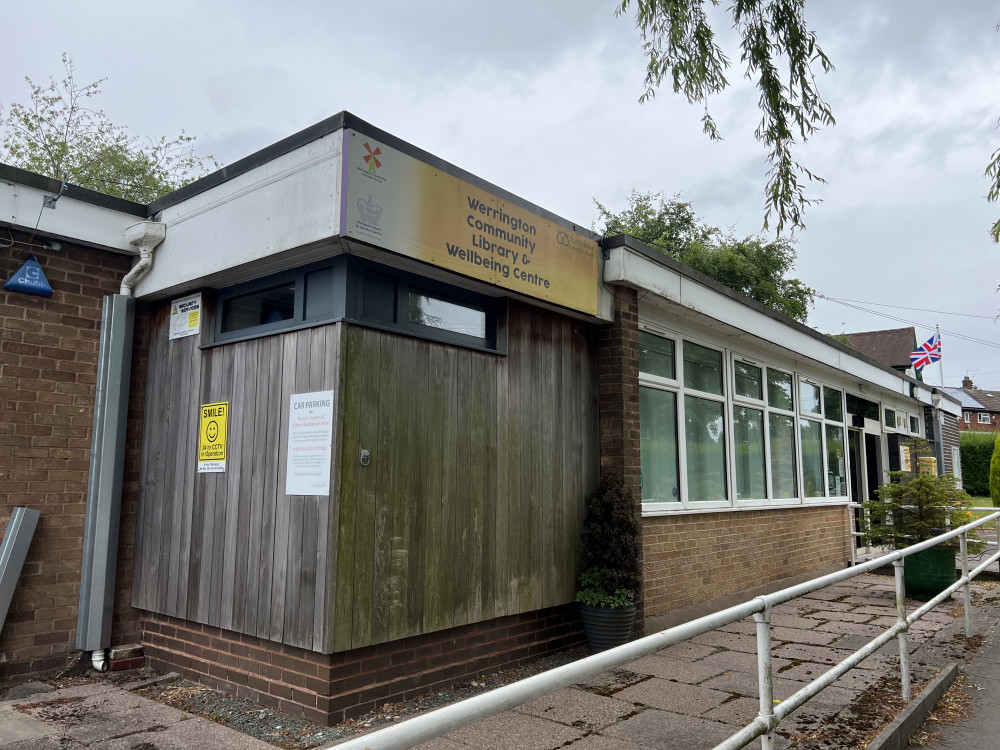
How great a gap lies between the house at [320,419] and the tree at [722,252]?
20.0m

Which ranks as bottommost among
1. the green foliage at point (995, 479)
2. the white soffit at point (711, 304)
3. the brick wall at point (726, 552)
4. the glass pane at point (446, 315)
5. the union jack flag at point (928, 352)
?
the brick wall at point (726, 552)

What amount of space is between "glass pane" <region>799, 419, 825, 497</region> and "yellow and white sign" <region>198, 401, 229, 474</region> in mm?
7847

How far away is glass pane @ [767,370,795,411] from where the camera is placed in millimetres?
9477

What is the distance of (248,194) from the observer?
4.74 m

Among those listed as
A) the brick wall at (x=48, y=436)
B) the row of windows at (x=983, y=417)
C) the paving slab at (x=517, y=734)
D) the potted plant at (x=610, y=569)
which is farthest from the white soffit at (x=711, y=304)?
the row of windows at (x=983, y=417)

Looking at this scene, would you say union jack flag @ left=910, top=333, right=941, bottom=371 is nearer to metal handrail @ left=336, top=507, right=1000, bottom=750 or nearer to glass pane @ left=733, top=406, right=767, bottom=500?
glass pane @ left=733, top=406, right=767, bottom=500

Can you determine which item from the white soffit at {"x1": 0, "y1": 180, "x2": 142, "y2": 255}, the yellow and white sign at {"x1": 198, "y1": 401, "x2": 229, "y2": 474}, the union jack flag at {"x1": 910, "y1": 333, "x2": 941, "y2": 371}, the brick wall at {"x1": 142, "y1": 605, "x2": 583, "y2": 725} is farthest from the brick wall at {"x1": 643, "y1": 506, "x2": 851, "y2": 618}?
the union jack flag at {"x1": 910, "y1": 333, "x2": 941, "y2": 371}

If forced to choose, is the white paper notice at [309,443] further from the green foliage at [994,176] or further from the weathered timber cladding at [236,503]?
the green foliage at [994,176]

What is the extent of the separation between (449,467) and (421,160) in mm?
1976

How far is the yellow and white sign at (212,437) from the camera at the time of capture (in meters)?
5.06

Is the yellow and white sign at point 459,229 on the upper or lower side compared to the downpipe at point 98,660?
upper

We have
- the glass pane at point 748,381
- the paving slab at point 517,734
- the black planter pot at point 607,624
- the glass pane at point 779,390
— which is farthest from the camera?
the glass pane at point 779,390

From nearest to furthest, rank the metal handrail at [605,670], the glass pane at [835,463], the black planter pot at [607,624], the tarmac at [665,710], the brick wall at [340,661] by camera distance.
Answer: the metal handrail at [605,670], the tarmac at [665,710], the brick wall at [340,661], the black planter pot at [607,624], the glass pane at [835,463]

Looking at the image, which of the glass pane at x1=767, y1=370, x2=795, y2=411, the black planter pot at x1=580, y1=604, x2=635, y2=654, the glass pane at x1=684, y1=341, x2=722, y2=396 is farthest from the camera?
the glass pane at x1=767, y1=370, x2=795, y2=411
